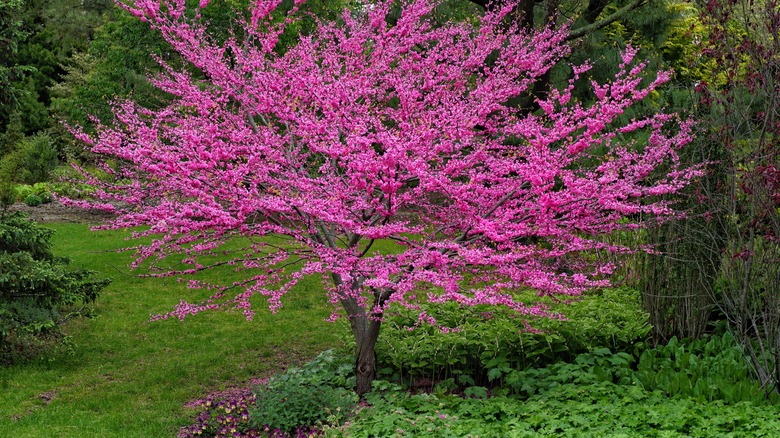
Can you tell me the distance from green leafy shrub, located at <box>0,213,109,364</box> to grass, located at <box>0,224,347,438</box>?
1.23 ft

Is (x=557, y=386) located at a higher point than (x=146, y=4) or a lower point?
lower

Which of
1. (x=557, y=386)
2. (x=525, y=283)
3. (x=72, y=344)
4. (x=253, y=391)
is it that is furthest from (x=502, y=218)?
(x=72, y=344)

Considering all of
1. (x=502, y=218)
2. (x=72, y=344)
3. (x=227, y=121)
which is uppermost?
(x=227, y=121)

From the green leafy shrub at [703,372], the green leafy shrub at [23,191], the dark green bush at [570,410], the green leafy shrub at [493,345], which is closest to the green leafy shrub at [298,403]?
the dark green bush at [570,410]

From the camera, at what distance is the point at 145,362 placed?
7.66 m

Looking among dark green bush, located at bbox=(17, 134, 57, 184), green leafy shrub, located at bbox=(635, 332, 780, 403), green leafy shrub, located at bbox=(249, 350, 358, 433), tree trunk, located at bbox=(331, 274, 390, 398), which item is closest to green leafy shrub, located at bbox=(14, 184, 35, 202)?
dark green bush, located at bbox=(17, 134, 57, 184)

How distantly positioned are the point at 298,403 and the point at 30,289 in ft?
11.5

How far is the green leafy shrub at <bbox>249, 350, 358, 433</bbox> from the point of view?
557cm

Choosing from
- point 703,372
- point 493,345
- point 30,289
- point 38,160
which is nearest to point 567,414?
point 493,345

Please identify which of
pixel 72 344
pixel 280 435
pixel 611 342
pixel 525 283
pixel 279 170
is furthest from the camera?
pixel 72 344

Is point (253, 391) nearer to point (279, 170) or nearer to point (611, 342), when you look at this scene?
point (279, 170)

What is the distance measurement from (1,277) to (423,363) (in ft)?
13.5

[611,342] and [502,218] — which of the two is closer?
[502,218]

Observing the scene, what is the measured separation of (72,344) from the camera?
7430mm
